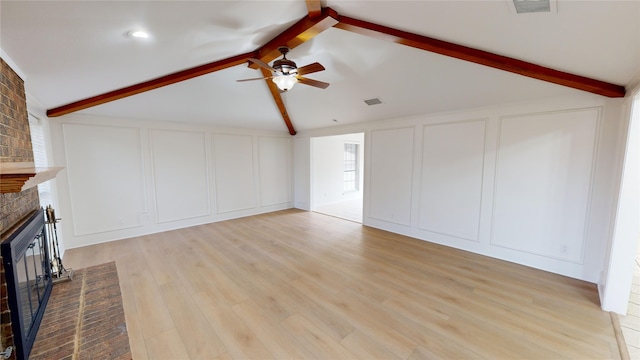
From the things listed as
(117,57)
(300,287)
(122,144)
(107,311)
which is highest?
(117,57)

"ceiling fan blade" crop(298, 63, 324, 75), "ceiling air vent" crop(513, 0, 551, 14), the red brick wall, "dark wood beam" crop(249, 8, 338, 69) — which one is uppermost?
"dark wood beam" crop(249, 8, 338, 69)

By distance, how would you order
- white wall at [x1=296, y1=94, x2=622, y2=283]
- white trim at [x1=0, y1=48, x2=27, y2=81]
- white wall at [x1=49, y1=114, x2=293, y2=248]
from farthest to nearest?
white wall at [x1=49, y1=114, x2=293, y2=248]
white wall at [x1=296, y1=94, x2=622, y2=283]
white trim at [x1=0, y1=48, x2=27, y2=81]

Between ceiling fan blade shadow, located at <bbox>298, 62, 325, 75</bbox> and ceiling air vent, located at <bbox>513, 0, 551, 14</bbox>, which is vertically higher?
ceiling fan blade shadow, located at <bbox>298, 62, 325, 75</bbox>

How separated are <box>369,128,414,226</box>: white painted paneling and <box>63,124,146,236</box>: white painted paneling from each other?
15.4 feet

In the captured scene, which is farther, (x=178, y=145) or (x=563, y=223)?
(x=178, y=145)

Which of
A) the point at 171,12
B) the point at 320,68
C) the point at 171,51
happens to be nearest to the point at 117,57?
the point at 171,51

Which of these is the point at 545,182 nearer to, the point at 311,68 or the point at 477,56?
the point at 477,56

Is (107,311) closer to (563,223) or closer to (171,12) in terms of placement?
(171,12)

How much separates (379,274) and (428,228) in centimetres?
178

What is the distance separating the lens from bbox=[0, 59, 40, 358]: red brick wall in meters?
1.40

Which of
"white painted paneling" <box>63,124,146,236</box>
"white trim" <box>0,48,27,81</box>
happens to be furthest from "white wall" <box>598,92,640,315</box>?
"white painted paneling" <box>63,124,146,236</box>

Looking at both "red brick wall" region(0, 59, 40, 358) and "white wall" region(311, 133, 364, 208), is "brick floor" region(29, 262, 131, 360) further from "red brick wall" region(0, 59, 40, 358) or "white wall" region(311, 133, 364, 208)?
"white wall" region(311, 133, 364, 208)

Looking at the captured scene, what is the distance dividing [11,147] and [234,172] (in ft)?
13.8

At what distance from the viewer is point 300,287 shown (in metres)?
2.83
